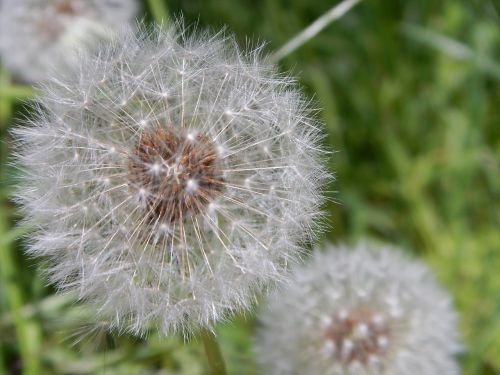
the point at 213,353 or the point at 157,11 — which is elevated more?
the point at 157,11

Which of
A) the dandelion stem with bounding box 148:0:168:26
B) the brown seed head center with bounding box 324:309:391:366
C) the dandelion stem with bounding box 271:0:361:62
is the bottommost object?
the brown seed head center with bounding box 324:309:391:366

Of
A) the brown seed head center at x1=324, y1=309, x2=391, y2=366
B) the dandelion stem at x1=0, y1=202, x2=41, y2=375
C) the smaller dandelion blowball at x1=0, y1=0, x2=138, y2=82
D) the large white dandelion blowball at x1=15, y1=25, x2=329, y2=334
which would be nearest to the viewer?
the large white dandelion blowball at x1=15, y1=25, x2=329, y2=334

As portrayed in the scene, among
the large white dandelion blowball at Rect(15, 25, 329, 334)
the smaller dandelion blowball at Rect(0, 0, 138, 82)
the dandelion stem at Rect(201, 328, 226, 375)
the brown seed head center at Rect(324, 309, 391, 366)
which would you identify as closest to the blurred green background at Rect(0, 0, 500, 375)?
the smaller dandelion blowball at Rect(0, 0, 138, 82)

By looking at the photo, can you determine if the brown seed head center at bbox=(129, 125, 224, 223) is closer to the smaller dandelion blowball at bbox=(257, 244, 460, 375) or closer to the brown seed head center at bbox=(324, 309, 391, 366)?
the smaller dandelion blowball at bbox=(257, 244, 460, 375)

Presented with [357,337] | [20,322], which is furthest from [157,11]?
[357,337]

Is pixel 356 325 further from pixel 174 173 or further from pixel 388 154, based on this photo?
pixel 388 154

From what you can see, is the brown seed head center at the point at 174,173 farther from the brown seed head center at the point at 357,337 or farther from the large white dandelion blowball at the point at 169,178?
the brown seed head center at the point at 357,337
